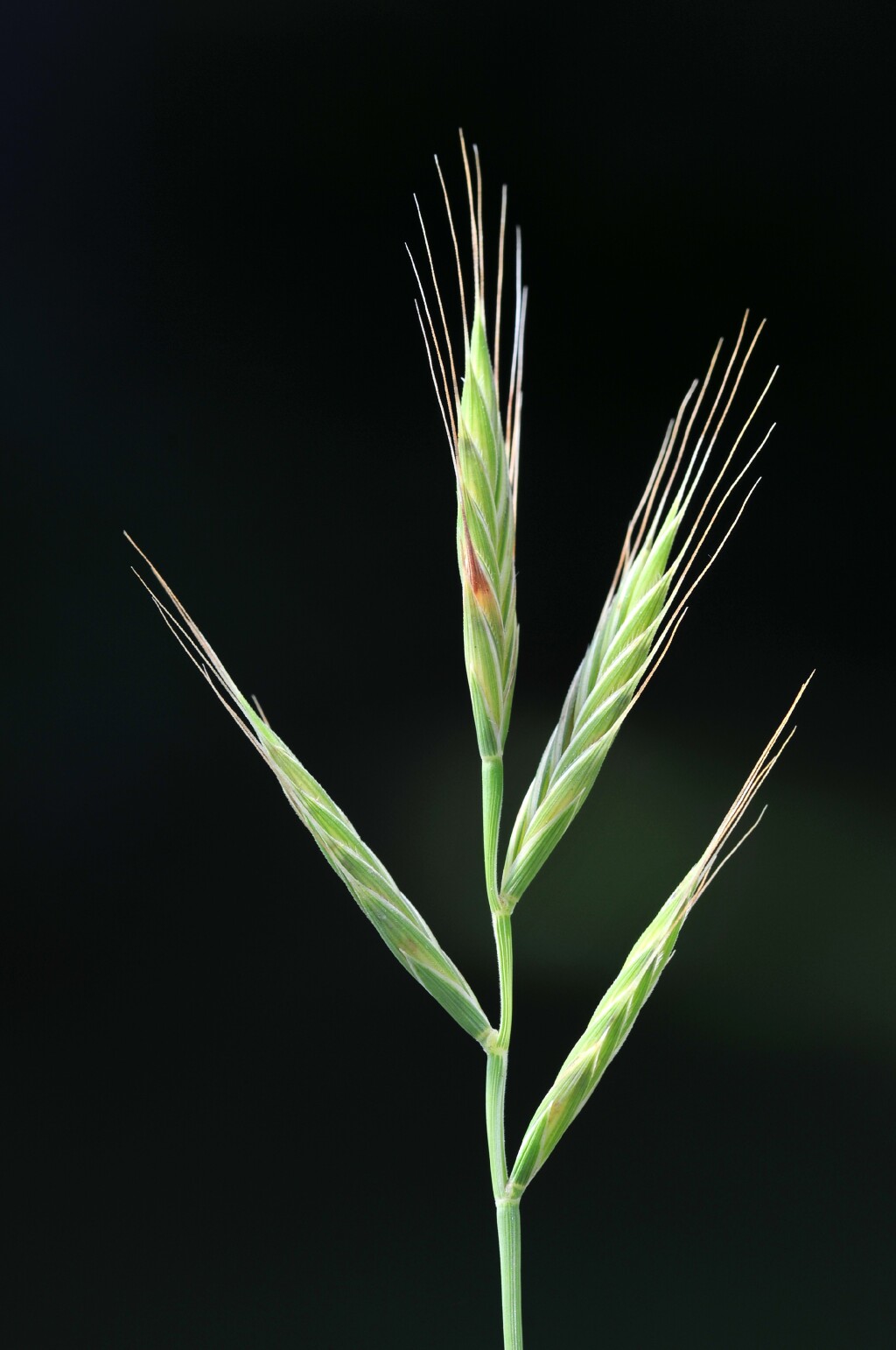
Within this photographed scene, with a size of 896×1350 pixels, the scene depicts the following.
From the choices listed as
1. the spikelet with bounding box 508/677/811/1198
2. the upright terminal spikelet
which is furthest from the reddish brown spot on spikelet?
the spikelet with bounding box 508/677/811/1198

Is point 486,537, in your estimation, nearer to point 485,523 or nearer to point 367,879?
point 485,523

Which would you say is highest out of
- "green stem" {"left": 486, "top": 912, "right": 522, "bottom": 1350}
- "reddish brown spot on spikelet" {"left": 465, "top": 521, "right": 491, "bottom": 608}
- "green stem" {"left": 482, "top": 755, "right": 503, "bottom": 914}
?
"reddish brown spot on spikelet" {"left": 465, "top": 521, "right": 491, "bottom": 608}

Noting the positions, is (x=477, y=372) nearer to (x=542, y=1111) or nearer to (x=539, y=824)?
(x=539, y=824)

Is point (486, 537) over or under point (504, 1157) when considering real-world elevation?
over

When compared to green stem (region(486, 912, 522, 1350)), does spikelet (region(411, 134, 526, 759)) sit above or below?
above

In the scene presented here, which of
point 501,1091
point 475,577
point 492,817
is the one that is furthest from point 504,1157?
point 475,577

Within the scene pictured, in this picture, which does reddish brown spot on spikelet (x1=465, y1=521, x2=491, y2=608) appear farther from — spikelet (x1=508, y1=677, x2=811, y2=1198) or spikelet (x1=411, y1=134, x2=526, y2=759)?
spikelet (x1=508, y1=677, x2=811, y2=1198)

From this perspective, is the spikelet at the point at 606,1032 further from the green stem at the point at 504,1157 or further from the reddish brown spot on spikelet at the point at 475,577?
the reddish brown spot on spikelet at the point at 475,577
